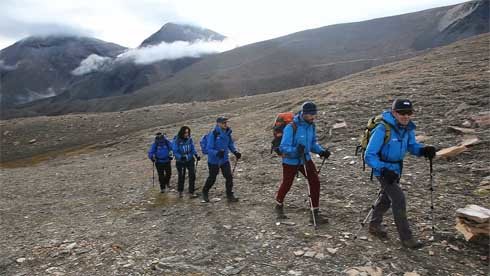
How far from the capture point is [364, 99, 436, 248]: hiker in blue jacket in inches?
282

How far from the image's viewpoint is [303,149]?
8.88 meters

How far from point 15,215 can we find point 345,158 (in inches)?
461

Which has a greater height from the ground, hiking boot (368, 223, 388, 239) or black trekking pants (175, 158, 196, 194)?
black trekking pants (175, 158, 196, 194)

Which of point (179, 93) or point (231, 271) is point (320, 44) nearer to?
point (179, 93)

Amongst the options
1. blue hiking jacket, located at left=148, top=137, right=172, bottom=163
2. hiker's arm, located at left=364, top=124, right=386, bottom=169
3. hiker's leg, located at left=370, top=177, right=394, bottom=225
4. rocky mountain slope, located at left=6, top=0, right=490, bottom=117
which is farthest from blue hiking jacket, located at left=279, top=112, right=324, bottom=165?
rocky mountain slope, located at left=6, top=0, right=490, bottom=117

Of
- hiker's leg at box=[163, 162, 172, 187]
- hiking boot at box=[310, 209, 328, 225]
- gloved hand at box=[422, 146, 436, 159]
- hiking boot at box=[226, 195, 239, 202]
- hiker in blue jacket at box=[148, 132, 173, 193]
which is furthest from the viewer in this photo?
hiker's leg at box=[163, 162, 172, 187]

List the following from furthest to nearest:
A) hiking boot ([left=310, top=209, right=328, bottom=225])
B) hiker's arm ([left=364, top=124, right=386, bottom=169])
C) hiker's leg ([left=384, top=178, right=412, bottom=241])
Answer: hiking boot ([left=310, top=209, right=328, bottom=225])
hiker's leg ([left=384, top=178, right=412, bottom=241])
hiker's arm ([left=364, top=124, right=386, bottom=169])

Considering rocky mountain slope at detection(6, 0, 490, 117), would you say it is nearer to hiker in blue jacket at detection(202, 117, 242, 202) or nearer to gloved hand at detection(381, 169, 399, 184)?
hiker in blue jacket at detection(202, 117, 242, 202)

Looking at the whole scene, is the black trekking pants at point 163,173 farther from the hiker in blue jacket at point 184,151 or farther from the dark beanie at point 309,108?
the dark beanie at point 309,108

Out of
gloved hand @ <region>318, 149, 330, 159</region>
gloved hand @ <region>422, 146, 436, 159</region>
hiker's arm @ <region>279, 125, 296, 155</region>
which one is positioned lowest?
gloved hand @ <region>318, 149, 330, 159</region>

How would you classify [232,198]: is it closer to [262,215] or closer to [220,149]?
[220,149]

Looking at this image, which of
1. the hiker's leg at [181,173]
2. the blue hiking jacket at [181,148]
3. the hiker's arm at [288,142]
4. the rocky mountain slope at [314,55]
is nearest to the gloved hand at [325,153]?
the hiker's arm at [288,142]

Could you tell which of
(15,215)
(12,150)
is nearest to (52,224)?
(15,215)

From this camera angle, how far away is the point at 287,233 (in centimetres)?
888
